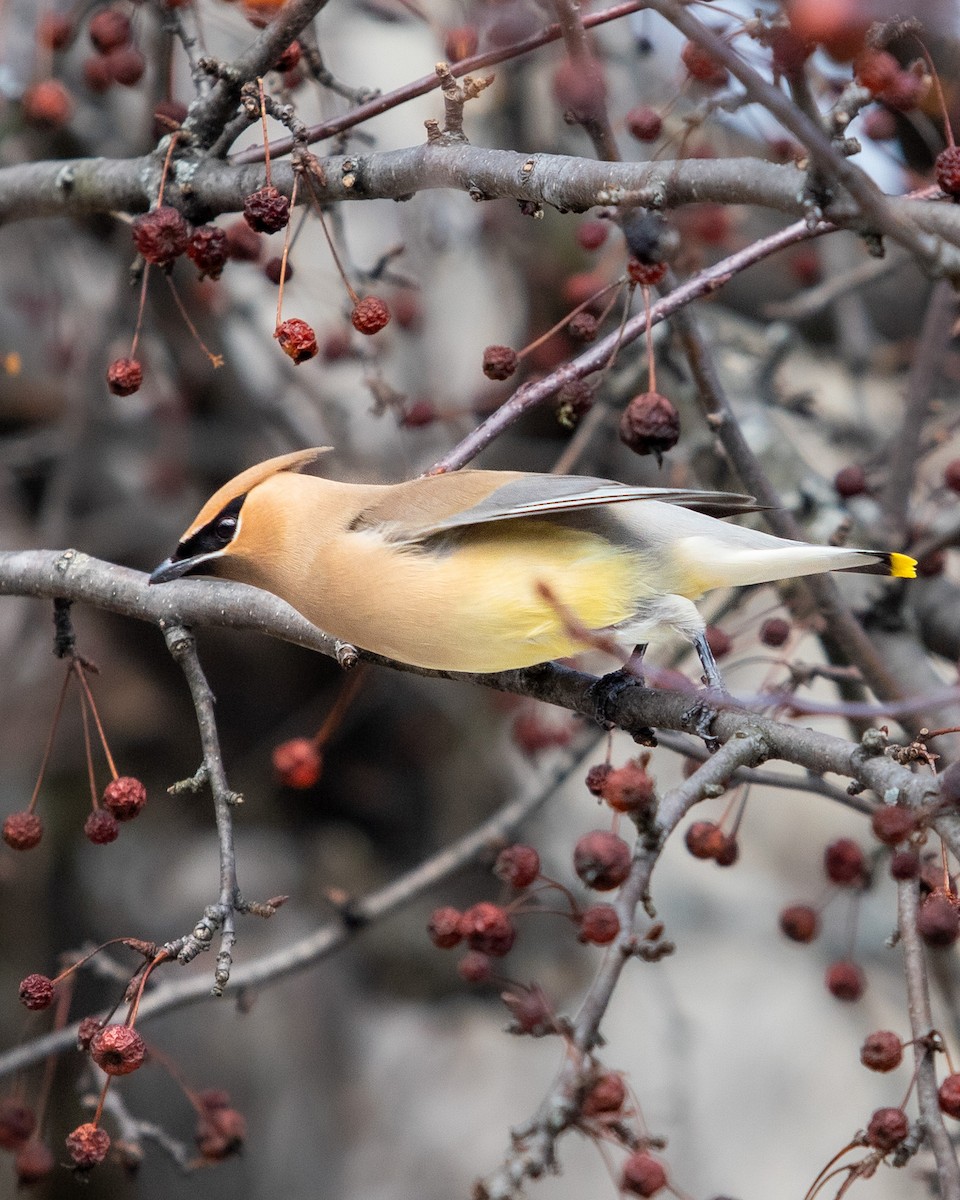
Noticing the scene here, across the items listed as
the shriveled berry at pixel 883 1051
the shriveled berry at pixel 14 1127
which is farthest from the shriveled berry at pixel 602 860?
the shriveled berry at pixel 14 1127

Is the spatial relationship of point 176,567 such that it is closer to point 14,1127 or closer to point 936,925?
point 14,1127

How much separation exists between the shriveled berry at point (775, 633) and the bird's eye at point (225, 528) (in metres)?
1.16

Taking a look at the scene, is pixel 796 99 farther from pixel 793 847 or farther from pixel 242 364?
pixel 793 847

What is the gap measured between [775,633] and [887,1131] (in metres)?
1.16

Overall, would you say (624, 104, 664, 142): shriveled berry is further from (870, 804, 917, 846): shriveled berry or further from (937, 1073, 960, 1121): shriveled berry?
(937, 1073, 960, 1121): shriveled berry

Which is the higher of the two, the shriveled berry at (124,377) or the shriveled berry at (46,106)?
the shriveled berry at (46,106)

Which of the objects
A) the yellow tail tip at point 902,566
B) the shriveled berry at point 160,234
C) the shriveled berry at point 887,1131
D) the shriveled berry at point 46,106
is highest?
the shriveled berry at point 46,106

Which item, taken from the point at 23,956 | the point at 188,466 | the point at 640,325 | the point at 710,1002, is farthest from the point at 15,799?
the point at 640,325

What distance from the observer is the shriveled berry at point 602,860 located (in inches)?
83.7

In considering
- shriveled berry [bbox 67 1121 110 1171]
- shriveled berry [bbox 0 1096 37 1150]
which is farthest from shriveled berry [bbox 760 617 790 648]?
shriveled berry [bbox 0 1096 37 1150]

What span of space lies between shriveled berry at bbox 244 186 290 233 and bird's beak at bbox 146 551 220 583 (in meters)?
0.67

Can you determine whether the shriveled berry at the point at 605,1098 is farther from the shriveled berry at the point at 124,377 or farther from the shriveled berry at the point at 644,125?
the shriveled berry at the point at 644,125

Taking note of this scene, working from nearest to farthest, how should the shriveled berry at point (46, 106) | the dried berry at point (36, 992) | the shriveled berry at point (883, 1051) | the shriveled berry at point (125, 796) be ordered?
1. the dried berry at point (36, 992)
2. the shriveled berry at point (883, 1051)
3. the shriveled berry at point (125, 796)
4. the shriveled berry at point (46, 106)

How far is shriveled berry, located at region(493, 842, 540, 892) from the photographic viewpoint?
2.47m
